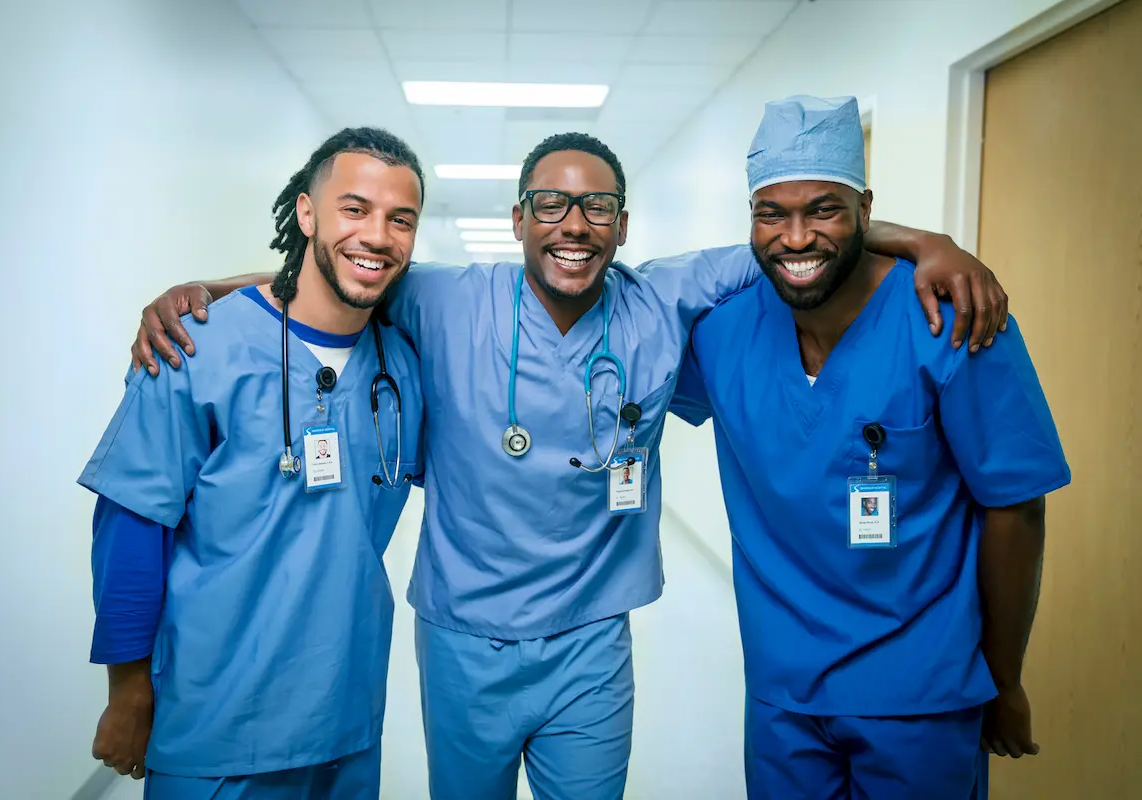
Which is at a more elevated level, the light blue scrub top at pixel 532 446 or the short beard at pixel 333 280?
the short beard at pixel 333 280

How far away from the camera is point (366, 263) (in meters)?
1.21

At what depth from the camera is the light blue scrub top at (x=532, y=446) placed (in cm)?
130

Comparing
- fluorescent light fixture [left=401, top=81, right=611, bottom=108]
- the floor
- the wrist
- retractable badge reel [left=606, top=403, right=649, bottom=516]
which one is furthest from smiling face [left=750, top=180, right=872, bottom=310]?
fluorescent light fixture [left=401, top=81, right=611, bottom=108]

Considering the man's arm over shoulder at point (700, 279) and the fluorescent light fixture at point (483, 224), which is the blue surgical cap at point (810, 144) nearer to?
the man's arm over shoulder at point (700, 279)

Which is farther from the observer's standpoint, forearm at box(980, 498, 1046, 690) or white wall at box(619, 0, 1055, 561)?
white wall at box(619, 0, 1055, 561)

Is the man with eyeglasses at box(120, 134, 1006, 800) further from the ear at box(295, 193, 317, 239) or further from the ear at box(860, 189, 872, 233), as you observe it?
the ear at box(295, 193, 317, 239)

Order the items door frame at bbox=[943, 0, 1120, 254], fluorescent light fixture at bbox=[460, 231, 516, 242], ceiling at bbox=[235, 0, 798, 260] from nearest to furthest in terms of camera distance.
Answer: door frame at bbox=[943, 0, 1120, 254], ceiling at bbox=[235, 0, 798, 260], fluorescent light fixture at bbox=[460, 231, 516, 242]

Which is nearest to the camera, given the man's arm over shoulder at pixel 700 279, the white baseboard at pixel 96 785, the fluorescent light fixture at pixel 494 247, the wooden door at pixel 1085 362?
the man's arm over shoulder at pixel 700 279

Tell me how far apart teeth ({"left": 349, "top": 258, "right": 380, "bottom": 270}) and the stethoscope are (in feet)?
0.40

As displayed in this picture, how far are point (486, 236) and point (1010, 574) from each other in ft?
32.3

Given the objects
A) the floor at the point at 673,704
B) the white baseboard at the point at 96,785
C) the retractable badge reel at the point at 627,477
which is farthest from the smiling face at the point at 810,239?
the white baseboard at the point at 96,785

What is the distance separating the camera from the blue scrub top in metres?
1.08

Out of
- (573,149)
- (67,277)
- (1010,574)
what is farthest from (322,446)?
(67,277)

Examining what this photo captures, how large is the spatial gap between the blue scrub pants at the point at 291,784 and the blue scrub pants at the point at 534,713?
0.14m
